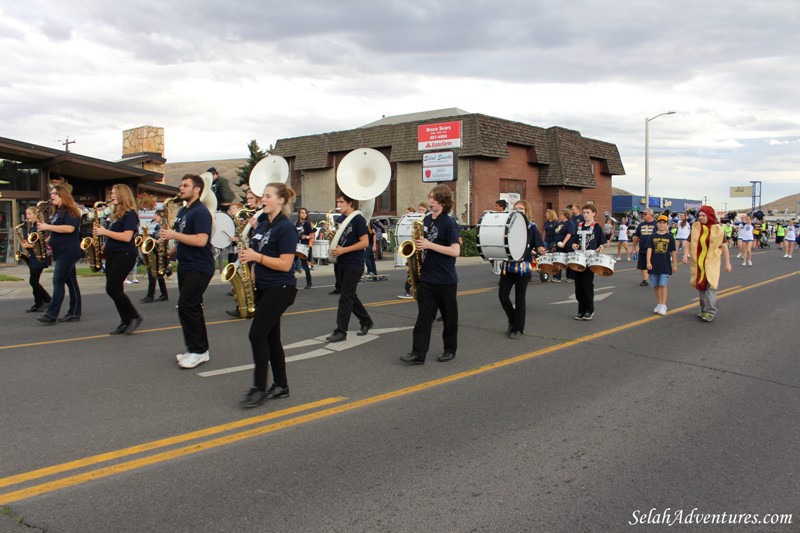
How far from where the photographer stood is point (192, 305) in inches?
248

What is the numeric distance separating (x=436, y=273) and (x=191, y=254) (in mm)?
2581

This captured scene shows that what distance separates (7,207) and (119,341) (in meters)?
15.7

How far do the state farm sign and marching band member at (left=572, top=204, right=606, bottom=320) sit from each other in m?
21.6

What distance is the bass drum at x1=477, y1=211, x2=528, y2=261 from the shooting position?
793cm

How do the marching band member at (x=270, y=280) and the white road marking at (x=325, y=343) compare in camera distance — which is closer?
the marching band member at (x=270, y=280)

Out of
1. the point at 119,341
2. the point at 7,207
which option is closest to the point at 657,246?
the point at 119,341

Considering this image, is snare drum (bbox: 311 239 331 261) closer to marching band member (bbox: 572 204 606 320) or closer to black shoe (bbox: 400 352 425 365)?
marching band member (bbox: 572 204 606 320)

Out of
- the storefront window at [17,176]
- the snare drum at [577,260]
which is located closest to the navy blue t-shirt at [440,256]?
the snare drum at [577,260]

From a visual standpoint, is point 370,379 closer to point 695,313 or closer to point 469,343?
point 469,343

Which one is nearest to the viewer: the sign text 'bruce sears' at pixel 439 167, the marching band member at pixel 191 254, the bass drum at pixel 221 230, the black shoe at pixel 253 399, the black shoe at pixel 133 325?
the black shoe at pixel 253 399

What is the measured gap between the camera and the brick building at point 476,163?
3262 centimetres

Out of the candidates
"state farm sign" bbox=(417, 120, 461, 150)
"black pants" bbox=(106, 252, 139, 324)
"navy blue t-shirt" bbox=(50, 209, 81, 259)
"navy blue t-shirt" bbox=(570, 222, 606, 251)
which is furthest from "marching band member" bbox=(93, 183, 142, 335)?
"state farm sign" bbox=(417, 120, 461, 150)

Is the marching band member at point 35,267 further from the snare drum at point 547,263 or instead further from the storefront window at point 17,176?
the storefront window at point 17,176

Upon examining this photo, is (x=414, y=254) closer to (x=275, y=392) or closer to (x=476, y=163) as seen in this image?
(x=275, y=392)
